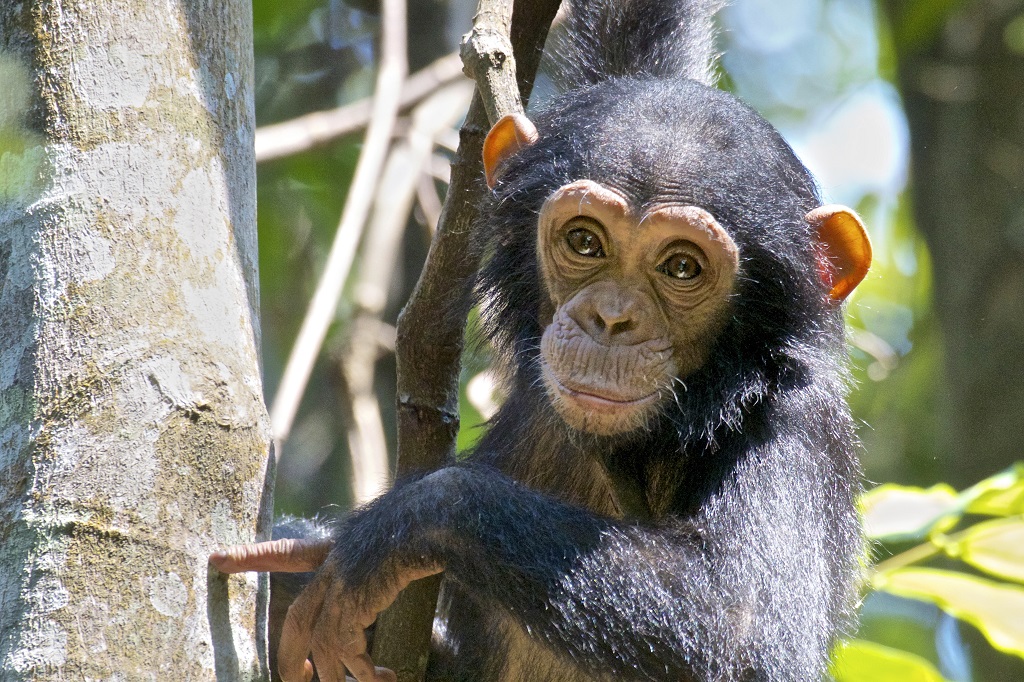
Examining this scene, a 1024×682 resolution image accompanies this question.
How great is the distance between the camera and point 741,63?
11.6 metres

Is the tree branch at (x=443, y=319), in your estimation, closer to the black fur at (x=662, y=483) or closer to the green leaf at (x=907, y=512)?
the black fur at (x=662, y=483)

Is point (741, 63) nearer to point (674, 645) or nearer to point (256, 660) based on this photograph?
point (674, 645)

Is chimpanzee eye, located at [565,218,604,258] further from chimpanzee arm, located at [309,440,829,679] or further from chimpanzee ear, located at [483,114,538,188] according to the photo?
chimpanzee arm, located at [309,440,829,679]

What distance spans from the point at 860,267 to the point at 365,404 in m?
3.18

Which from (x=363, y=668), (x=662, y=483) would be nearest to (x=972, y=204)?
(x=662, y=483)

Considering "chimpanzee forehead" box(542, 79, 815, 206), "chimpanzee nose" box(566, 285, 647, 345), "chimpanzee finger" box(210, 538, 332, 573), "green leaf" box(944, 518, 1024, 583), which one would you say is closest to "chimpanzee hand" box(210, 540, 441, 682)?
"chimpanzee finger" box(210, 538, 332, 573)

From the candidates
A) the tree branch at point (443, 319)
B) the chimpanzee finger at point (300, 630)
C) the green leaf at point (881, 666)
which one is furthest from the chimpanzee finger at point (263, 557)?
the green leaf at point (881, 666)

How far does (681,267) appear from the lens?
3770mm

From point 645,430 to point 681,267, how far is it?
57 centimetres

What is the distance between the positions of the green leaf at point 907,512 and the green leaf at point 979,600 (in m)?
0.16

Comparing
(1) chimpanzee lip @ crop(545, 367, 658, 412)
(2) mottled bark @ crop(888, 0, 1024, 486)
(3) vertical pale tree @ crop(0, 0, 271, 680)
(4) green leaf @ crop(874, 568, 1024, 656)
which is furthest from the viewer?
(2) mottled bark @ crop(888, 0, 1024, 486)

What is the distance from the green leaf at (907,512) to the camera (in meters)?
4.00

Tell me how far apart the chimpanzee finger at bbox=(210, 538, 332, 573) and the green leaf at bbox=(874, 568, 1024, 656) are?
7.34ft

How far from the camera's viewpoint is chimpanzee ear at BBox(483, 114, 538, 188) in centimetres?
383
